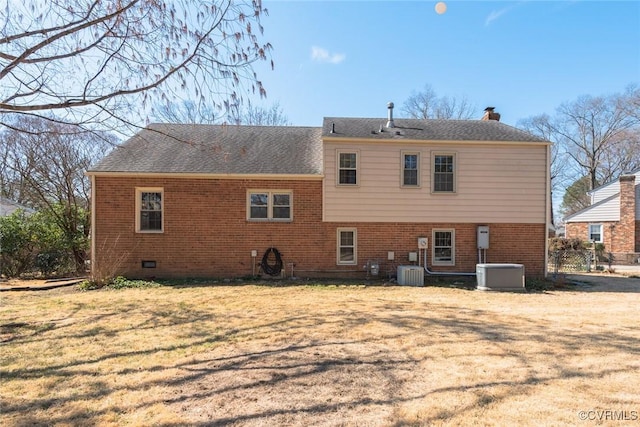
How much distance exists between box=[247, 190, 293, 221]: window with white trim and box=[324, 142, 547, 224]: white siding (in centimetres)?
190

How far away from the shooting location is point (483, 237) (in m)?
11.8

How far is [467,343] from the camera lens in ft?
16.5

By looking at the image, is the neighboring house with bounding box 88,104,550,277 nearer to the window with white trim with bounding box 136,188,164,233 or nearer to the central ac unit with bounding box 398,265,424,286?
the window with white trim with bounding box 136,188,164,233

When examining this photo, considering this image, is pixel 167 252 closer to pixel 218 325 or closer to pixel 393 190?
pixel 218 325

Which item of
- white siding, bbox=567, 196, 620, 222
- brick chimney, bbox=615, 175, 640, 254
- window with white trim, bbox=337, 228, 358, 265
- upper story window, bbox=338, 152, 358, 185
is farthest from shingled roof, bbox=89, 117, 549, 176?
white siding, bbox=567, 196, 620, 222

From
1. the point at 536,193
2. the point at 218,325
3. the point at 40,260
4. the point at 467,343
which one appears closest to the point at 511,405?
the point at 467,343

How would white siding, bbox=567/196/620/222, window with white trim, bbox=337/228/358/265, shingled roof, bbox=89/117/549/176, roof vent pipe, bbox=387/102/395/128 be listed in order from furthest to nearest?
1. white siding, bbox=567/196/620/222
2. roof vent pipe, bbox=387/102/395/128
3. window with white trim, bbox=337/228/358/265
4. shingled roof, bbox=89/117/549/176

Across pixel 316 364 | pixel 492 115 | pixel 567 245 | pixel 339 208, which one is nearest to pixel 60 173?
pixel 339 208

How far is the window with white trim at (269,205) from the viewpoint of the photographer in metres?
11.9

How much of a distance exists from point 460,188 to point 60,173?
17.6 m

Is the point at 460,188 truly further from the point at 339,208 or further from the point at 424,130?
the point at 339,208

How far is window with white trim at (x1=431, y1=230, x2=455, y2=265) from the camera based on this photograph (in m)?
12.1

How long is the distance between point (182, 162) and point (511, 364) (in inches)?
446

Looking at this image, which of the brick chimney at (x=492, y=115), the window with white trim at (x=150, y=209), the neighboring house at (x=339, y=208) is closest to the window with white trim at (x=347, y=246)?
the neighboring house at (x=339, y=208)
